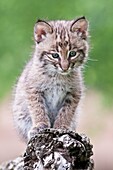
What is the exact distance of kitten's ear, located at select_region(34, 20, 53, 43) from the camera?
7970mm

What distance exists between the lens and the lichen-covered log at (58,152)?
6.05 m

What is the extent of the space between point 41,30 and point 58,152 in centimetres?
225

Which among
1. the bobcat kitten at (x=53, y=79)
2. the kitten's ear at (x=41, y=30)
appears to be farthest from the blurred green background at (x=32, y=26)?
the kitten's ear at (x=41, y=30)

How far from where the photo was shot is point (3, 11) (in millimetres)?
13680

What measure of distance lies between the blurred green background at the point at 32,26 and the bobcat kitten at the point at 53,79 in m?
4.69

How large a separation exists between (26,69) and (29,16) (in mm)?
4856

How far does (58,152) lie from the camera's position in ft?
20.0

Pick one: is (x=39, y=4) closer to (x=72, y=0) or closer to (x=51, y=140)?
(x=72, y=0)

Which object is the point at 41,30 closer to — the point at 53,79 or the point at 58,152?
the point at 53,79

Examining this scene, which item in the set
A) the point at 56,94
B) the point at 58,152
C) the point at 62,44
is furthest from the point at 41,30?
the point at 58,152

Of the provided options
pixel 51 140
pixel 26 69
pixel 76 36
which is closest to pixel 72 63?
pixel 76 36

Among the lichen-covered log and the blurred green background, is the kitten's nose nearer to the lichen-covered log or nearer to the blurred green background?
the lichen-covered log

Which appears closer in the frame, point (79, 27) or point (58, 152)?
point (58, 152)

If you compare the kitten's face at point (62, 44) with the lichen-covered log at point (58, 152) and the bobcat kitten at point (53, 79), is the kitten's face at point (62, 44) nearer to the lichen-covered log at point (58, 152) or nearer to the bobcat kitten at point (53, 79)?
the bobcat kitten at point (53, 79)
